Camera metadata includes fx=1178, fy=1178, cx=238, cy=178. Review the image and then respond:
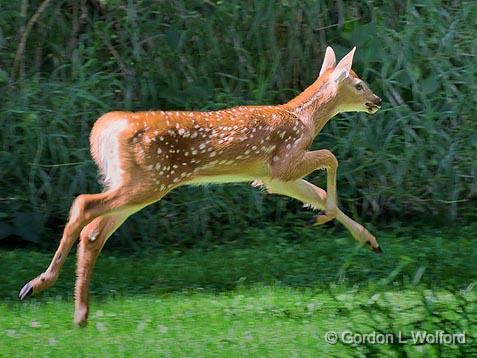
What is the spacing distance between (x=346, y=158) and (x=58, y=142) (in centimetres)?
273

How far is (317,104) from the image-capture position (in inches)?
365

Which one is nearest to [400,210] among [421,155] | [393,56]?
[421,155]

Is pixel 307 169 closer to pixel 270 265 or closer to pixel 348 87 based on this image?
pixel 348 87

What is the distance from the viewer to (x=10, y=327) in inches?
301

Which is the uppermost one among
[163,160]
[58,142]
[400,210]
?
[163,160]

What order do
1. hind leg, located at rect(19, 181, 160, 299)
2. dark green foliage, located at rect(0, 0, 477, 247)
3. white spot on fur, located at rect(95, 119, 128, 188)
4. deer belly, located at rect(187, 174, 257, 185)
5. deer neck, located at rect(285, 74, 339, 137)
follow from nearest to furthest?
1. hind leg, located at rect(19, 181, 160, 299)
2. white spot on fur, located at rect(95, 119, 128, 188)
3. deer belly, located at rect(187, 174, 257, 185)
4. deer neck, located at rect(285, 74, 339, 137)
5. dark green foliage, located at rect(0, 0, 477, 247)

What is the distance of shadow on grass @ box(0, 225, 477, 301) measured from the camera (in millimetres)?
9227

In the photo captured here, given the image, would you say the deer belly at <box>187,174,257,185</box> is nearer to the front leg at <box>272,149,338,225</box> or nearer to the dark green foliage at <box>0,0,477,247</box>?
the front leg at <box>272,149,338,225</box>

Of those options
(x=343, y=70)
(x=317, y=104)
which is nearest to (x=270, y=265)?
(x=317, y=104)

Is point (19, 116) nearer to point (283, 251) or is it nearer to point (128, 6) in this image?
point (128, 6)

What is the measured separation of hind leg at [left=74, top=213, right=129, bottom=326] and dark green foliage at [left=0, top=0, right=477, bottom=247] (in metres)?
2.61

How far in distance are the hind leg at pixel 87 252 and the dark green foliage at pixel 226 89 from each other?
2.61 m

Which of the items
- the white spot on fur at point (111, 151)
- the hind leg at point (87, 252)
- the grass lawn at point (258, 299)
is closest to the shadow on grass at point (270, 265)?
the grass lawn at point (258, 299)

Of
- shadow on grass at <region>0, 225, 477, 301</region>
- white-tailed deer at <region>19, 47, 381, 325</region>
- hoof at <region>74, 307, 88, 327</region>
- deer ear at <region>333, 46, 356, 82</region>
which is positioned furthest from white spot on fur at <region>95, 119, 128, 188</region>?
deer ear at <region>333, 46, 356, 82</region>
